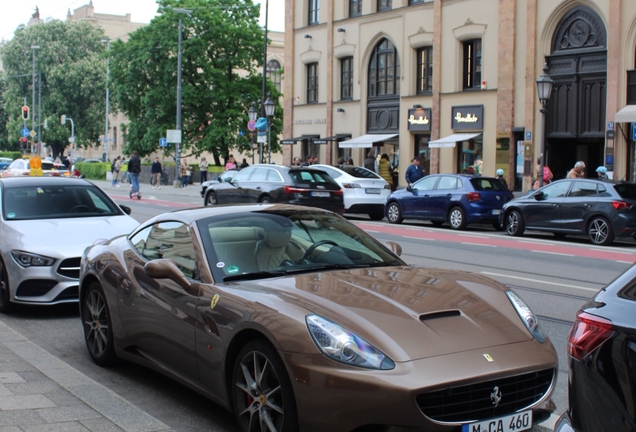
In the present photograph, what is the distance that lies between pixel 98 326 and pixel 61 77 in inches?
2898

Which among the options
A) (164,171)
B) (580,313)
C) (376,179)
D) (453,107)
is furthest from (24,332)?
(164,171)

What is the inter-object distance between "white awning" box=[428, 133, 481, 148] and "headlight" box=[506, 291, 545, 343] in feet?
90.0

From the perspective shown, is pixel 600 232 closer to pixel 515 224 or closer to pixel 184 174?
pixel 515 224

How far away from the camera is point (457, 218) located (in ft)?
72.0

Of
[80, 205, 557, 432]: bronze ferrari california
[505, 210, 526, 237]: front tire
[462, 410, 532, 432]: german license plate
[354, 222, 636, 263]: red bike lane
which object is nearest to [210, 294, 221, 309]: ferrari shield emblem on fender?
[80, 205, 557, 432]: bronze ferrari california

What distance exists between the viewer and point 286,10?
4200 centimetres

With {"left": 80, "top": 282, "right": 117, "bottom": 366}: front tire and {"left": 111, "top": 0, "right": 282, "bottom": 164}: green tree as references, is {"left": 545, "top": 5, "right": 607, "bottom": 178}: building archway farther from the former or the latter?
{"left": 111, "top": 0, "right": 282, "bottom": 164}: green tree

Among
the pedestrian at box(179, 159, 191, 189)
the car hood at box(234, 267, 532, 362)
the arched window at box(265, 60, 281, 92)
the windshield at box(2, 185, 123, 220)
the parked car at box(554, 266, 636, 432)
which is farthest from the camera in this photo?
the arched window at box(265, 60, 281, 92)

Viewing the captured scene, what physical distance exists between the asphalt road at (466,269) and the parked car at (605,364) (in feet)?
7.22

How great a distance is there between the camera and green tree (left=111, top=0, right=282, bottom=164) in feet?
169

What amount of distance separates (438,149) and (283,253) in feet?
94.2

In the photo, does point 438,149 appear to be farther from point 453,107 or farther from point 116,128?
point 116,128

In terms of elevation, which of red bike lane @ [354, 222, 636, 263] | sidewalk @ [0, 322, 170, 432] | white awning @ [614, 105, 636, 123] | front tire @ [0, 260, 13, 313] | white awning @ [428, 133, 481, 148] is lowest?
red bike lane @ [354, 222, 636, 263]

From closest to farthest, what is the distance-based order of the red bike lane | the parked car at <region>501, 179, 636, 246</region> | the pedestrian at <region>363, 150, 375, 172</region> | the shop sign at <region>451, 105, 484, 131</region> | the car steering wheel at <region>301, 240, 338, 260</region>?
the car steering wheel at <region>301, 240, 338, 260</region> → the red bike lane → the parked car at <region>501, 179, 636, 246</region> → the pedestrian at <region>363, 150, 375, 172</region> → the shop sign at <region>451, 105, 484, 131</region>
